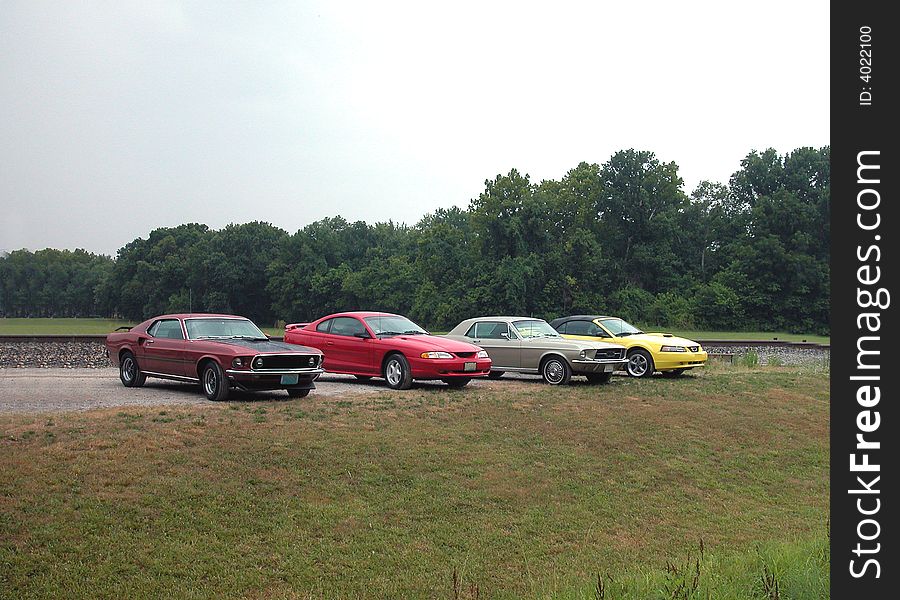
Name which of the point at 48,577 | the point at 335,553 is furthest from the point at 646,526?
the point at 48,577

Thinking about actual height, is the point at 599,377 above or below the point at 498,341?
below

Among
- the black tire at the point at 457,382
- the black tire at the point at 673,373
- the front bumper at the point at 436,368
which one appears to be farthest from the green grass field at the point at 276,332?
the front bumper at the point at 436,368

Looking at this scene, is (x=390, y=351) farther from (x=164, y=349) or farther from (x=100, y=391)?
(x=100, y=391)

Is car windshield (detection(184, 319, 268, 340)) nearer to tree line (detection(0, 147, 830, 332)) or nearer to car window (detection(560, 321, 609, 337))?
car window (detection(560, 321, 609, 337))

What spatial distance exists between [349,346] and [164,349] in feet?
12.8

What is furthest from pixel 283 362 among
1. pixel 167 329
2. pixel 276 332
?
pixel 276 332

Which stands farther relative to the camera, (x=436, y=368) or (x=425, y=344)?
(x=425, y=344)

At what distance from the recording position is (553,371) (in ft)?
64.0

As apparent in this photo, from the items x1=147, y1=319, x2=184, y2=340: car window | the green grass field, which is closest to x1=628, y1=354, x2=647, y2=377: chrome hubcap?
x1=147, y1=319, x2=184, y2=340: car window

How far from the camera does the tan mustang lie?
19281 millimetres

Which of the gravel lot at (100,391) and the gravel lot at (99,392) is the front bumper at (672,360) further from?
the gravel lot at (99,392)

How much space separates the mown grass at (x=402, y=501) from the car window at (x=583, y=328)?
6103mm
